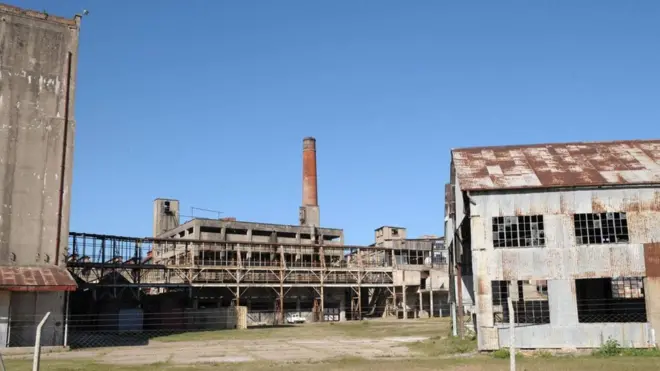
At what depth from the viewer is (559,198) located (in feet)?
81.6

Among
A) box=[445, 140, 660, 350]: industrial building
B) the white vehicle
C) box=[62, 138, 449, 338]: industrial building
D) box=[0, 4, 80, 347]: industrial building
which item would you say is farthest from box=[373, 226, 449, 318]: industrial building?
box=[0, 4, 80, 347]: industrial building

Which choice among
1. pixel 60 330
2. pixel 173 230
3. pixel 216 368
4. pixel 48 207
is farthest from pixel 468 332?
pixel 173 230

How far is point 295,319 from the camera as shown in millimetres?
60125

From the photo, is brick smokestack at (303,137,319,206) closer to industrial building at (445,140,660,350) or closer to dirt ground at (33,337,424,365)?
dirt ground at (33,337,424,365)

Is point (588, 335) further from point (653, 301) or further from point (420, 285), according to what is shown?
point (420, 285)

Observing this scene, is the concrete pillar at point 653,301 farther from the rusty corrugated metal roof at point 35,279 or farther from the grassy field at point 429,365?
the rusty corrugated metal roof at point 35,279

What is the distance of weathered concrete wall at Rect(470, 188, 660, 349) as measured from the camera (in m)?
23.5

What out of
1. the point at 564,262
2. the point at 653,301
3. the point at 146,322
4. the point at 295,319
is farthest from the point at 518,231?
the point at 295,319

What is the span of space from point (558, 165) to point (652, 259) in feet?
17.9

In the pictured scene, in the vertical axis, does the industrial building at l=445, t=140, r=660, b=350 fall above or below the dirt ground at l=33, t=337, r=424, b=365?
above

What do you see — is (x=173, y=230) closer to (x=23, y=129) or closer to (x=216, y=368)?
(x=23, y=129)

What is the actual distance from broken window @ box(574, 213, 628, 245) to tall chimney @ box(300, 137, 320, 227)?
5445 cm

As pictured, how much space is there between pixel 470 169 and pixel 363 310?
1658 inches

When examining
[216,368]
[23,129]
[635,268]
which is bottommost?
[216,368]
